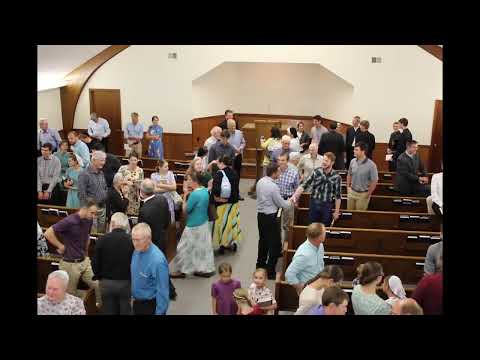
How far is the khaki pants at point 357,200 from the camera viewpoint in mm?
7606

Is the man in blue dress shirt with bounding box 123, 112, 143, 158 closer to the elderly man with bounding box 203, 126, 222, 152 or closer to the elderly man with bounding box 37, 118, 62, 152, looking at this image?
the elderly man with bounding box 37, 118, 62, 152

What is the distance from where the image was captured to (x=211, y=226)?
24.2ft

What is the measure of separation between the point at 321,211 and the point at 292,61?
6520mm

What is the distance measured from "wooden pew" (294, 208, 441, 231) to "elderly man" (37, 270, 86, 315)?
3.73 meters

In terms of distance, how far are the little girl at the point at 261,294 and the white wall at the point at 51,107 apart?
9.47 metres

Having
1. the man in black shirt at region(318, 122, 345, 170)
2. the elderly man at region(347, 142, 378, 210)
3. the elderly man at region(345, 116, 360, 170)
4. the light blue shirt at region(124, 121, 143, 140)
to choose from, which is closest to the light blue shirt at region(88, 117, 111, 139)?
the light blue shirt at region(124, 121, 143, 140)

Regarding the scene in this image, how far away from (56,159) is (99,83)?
227 inches

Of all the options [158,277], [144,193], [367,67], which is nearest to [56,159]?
[144,193]

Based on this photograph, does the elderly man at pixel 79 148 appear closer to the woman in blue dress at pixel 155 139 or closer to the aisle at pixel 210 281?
the aisle at pixel 210 281

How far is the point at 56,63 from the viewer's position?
10883mm

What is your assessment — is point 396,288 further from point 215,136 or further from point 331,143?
point 331,143

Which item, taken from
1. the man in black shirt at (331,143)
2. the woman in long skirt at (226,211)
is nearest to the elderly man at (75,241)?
the woman in long skirt at (226,211)

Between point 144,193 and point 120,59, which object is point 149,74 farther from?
point 144,193

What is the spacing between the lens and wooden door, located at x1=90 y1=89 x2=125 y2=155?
13414mm
